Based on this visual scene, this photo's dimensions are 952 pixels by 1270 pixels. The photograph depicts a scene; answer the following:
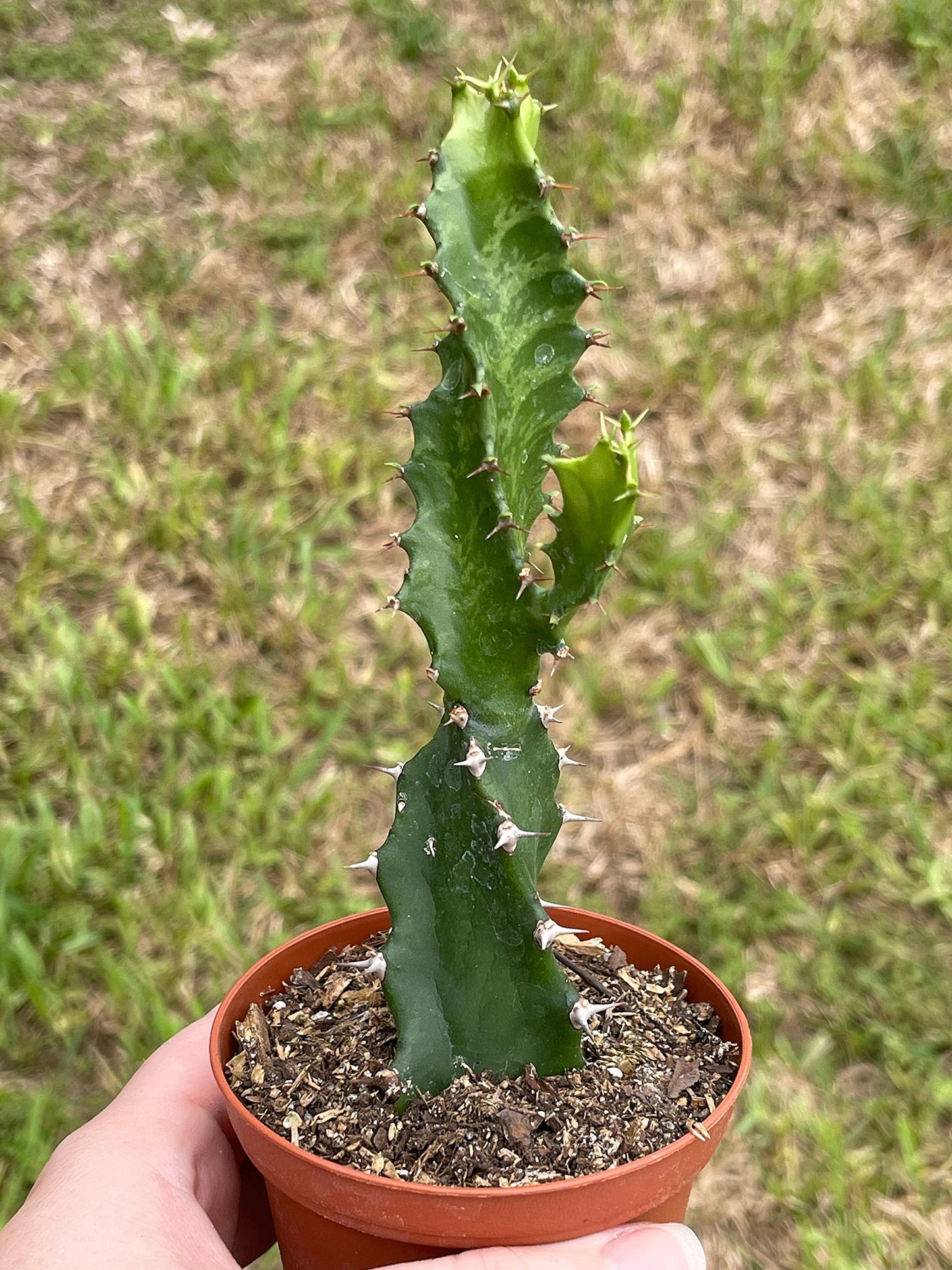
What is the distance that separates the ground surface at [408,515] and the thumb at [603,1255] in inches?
54.8

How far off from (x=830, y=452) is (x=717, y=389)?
40 cm

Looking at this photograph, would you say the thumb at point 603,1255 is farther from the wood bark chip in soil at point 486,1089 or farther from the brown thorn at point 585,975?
the brown thorn at point 585,975

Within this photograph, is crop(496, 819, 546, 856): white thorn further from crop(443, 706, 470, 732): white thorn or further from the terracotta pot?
the terracotta pot

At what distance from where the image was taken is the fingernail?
1208 millimetres

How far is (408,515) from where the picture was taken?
141 inches

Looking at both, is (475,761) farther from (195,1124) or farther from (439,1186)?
(195,1124)

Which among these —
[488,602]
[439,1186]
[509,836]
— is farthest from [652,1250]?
[488,602]

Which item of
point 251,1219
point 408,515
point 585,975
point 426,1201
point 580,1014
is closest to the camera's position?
point 426,1201

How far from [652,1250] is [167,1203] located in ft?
1.80

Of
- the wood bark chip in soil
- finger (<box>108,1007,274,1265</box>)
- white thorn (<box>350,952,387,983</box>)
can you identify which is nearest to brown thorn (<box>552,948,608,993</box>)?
the wood bark chip in soil

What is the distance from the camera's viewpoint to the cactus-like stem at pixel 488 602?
3.97 feet

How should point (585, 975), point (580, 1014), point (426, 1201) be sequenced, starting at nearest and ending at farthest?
1. point (426, 1201)
2. point (580, 1014)
3. point (585, 975)

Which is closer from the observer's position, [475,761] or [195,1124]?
[475,761]

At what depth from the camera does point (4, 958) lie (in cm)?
265
